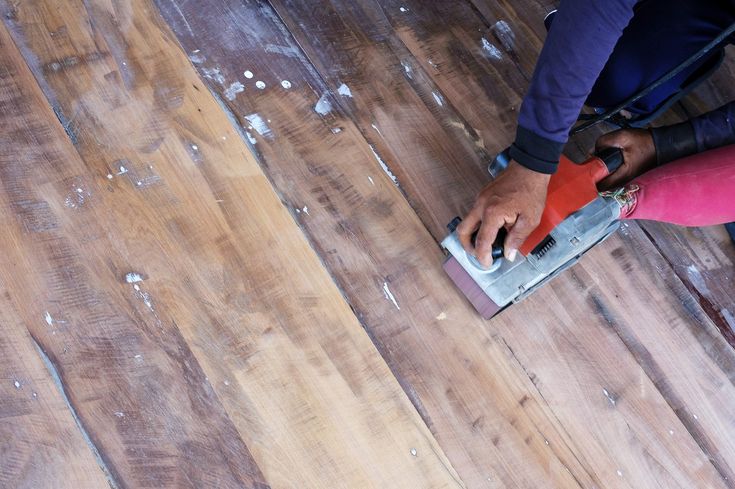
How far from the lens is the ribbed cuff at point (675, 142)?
1.19 metres

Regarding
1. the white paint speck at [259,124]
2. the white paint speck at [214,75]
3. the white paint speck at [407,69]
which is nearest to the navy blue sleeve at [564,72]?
the white paint speck at [407,69]

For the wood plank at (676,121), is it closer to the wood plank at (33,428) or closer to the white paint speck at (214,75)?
the white paint speck at (214,75)

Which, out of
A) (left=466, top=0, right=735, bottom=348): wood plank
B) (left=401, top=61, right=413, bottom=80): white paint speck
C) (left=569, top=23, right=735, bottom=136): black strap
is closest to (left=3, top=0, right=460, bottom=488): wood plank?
(left=401, top=61, right=413, bottom=80): white paint speck

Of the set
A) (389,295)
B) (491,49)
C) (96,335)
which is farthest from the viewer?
(491,49)

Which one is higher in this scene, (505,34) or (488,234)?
(505,34)

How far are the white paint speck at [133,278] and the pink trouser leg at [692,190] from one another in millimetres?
865

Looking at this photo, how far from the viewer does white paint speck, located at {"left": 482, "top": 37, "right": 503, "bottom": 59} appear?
132 centimetres

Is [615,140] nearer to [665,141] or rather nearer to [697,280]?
[665,141]

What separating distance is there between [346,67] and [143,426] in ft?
2.52

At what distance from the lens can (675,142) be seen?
3.93 feet

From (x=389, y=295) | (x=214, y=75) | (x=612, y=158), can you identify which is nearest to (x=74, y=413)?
(x=389, y=295)

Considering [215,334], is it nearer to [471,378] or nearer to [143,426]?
[143,426]

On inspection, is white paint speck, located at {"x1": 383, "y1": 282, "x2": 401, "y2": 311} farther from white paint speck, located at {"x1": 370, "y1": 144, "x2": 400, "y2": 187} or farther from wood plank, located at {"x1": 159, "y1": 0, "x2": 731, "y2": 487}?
white paint speck, located at {"x1": 370, "y1": 144, "x2": 400, "y2": 187}

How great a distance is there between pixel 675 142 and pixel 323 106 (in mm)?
688
